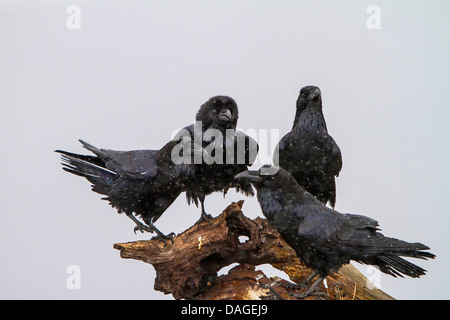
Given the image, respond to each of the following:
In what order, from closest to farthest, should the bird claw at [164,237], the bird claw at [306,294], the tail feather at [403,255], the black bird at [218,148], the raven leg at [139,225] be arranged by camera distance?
the tail feather at [403,255], the bird claw at [306,294], the bird claw at [164,237], the black bird at [218,148], the raven leg at [139,225]

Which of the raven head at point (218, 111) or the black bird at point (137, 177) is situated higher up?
the raven head at point (218, 111)

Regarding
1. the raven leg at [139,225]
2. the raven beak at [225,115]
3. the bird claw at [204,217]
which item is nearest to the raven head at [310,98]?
the raven beak at [225,115]

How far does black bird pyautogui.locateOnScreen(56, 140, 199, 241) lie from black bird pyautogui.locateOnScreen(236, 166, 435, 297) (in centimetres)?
70

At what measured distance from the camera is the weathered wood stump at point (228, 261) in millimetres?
4004

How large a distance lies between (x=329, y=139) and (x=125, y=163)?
5.72 feet

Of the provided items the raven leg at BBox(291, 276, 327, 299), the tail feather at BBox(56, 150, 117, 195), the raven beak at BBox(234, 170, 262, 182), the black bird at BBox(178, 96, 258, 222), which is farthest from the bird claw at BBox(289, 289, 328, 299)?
the tail feather at BBox(56, 150, 117, 195)

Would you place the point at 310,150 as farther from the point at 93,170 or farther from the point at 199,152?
the point at 93,170

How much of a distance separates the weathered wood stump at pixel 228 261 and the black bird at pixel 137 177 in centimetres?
27

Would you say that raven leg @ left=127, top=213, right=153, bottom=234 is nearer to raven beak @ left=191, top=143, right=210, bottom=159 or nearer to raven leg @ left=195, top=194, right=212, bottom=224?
raven leg @ left=195, top=194, right=212, bottom=224

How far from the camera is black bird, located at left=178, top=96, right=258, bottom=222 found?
432 cm

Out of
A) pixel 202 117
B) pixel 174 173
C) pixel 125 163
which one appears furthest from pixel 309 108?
pixel 125 163

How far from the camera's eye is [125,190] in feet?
14.1

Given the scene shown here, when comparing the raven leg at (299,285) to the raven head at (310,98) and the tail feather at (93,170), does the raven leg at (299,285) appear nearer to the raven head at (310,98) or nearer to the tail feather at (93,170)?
the raven head at (310,98)
